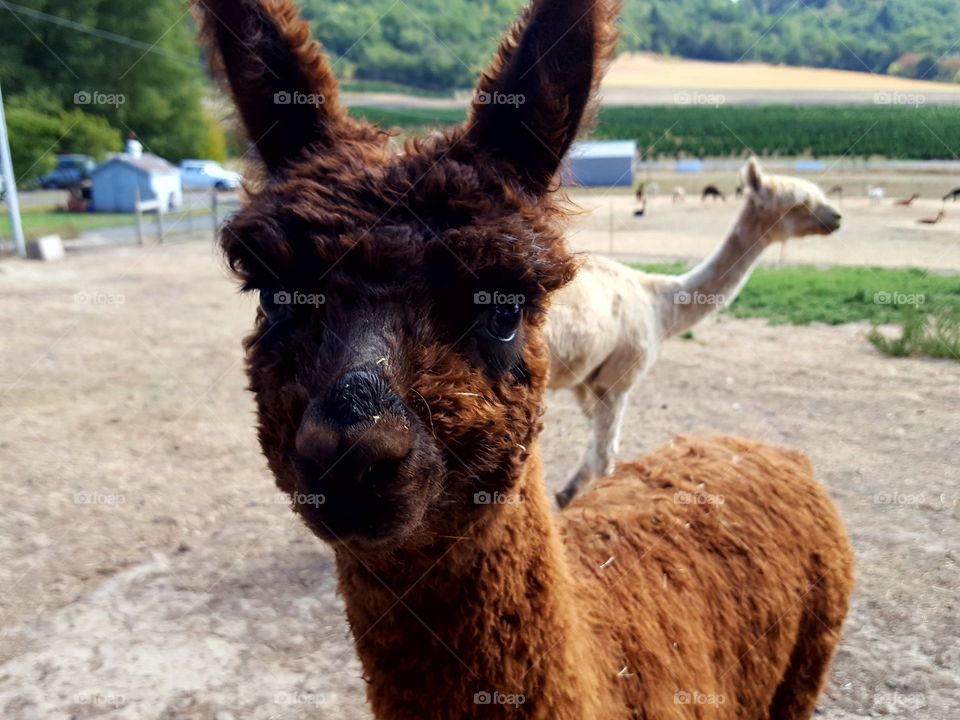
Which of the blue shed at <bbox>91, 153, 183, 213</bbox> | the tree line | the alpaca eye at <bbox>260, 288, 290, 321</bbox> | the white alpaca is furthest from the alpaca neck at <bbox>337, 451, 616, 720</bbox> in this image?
the blue shed at <bbox>91, 153, 183, 213</bbox>

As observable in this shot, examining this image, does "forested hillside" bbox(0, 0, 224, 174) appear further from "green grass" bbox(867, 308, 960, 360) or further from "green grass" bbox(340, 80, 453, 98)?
A: "green grass" bbox(867, 308, 960, 360)

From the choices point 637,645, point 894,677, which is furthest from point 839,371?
point 637,645

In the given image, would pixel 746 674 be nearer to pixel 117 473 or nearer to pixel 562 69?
pixel 562 69

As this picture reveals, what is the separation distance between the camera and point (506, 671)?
5.44ft

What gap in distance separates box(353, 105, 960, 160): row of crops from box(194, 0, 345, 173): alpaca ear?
11.1 inches

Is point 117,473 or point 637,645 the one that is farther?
point 117,473

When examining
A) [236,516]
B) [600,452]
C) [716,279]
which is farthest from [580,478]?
[236,516]

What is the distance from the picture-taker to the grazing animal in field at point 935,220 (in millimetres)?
14281

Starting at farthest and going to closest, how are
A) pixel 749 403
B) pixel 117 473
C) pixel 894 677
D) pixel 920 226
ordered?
1. pixel 920 226
2. pixel 749 403
3. pixel 117 473
4. pixel 894 677

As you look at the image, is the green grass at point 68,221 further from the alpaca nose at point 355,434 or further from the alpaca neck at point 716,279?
the alpaca nose at point 355,434

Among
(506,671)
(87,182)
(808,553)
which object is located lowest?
(87,182)

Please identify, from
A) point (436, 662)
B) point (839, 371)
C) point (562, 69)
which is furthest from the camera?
point (839, 371)

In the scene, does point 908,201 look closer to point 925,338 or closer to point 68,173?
point 925,338

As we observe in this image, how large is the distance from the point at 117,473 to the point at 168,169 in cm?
2762
